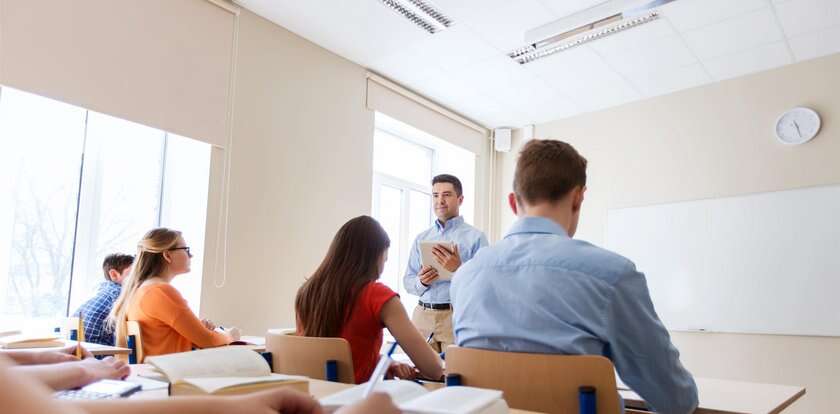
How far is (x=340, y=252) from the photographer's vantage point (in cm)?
205

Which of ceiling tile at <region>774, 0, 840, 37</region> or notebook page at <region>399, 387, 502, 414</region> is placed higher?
ceiling tile at <region>774, 0, 840, 37</region>

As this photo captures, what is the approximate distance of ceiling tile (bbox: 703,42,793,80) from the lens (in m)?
4.43

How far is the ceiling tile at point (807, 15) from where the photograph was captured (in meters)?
3.81

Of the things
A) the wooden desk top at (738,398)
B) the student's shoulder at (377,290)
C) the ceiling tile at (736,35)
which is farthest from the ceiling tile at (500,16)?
the wooden desk top at (738,398)

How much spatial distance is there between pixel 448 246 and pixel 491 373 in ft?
6.33

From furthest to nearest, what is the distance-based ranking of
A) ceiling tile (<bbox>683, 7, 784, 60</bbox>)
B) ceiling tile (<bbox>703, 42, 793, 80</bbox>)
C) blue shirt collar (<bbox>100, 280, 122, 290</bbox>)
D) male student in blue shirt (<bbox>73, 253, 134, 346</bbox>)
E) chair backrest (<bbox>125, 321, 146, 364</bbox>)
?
ceiling tile (<bbox>703, 42, 793, 80</bbox>) → ceiling tile (<bbox>683, 7, 784, 60</bbox>) → blue shirt collar (<bbox>100, 280, 122, 290</bbox>) → male student in blue shirt (<bbox>73, 253, 134, 346</bbox>) → chair backrest (<bbox>125, 321, 146, 364</bbox>)

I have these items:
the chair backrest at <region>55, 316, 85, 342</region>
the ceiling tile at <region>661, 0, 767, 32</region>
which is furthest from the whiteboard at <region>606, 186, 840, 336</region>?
the chair backrest at <region>55, 316, 85, 342</region>

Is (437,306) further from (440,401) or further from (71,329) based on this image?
(440,401)

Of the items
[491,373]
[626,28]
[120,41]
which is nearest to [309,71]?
[120,41]

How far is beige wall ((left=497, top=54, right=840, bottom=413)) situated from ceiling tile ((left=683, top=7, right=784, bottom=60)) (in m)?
0.58

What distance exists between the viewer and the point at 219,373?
102 centimetres

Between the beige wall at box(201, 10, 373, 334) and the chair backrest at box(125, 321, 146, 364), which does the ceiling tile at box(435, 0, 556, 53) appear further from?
the chair backrest at box(125, 321, 146, 364)

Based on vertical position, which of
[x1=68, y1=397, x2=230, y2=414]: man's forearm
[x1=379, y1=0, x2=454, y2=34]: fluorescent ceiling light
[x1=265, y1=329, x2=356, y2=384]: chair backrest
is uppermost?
[x1=379, y1=0, x2=454, y2=34]: fluorescent ceiling light

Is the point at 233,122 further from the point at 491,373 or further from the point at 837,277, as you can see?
the point at 837,277
